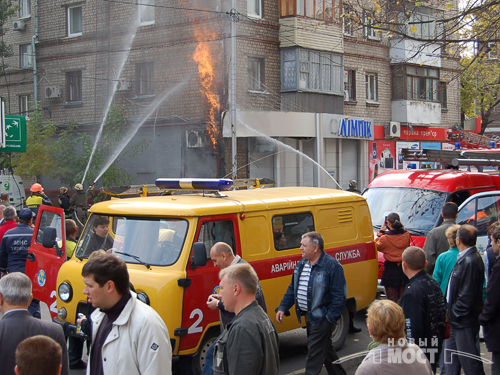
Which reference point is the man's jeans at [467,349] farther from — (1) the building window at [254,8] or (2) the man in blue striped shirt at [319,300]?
(1) the building window at [254,8]

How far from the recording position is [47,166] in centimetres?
2250

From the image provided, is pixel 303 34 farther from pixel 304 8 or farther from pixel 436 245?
pixel 436 245

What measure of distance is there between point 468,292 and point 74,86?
24432 millimetres

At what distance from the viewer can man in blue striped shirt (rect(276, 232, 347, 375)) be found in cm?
580

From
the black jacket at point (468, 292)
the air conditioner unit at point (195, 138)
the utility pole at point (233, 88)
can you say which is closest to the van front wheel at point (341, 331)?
the black jacket at point (468, 292)

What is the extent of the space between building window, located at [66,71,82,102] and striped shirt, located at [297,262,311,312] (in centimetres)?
2270

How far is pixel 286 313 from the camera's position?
610 centimetres

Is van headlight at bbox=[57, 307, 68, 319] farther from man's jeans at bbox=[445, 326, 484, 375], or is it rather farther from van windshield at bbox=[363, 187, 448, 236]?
van windshield at bbox=[363, 187, 448, 236]

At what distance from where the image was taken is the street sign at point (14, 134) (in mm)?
17516

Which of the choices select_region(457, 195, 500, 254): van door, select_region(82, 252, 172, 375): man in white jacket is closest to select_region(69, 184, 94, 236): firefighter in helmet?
select_region(457, 195, 500, 254): van door

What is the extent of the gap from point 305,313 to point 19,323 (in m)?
3.14

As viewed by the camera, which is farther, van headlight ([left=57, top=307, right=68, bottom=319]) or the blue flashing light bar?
the blue flashing light bar

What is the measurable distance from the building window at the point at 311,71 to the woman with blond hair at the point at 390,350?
2162 cm

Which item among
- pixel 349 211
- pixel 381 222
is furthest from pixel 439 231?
pixel 381 222
